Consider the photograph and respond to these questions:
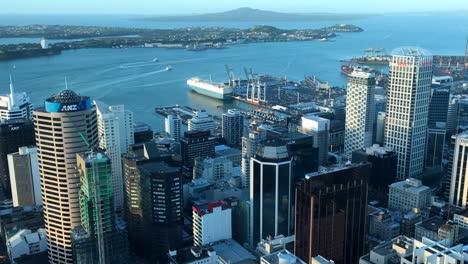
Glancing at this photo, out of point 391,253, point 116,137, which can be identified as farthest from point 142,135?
point 391,253

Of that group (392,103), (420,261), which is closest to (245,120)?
(392,103)

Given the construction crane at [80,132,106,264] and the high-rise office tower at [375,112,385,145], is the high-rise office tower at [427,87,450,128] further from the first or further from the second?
the construction crane at [80,132,106,264]

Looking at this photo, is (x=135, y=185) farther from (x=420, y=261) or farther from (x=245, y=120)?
Result: (x=245, y=120)

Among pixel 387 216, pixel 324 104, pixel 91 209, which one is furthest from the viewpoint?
pixel 324 104

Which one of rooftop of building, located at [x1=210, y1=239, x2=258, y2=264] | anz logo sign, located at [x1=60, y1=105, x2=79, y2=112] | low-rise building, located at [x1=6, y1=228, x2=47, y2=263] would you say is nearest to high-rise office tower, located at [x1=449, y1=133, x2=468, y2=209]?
rooftop of building, located at [x1=210, y1=239, x2=258, y2=264]

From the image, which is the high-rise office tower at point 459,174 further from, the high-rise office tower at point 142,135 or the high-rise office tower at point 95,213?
the high-rise office tower at point 142,135

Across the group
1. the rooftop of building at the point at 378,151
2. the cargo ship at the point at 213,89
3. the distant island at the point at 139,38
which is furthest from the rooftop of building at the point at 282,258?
the distant island at the point at 139,38
